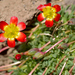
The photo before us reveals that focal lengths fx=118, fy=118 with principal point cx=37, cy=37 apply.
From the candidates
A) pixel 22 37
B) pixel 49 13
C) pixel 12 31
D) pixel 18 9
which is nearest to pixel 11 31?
pixel 12 31

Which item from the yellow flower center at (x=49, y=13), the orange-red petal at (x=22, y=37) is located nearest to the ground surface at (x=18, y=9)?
the yellow flower center at (x=49, y=13)

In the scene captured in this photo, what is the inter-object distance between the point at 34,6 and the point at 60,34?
86 centimetres

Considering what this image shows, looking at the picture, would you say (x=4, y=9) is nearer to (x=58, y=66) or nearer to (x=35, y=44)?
(x=35, y=44)

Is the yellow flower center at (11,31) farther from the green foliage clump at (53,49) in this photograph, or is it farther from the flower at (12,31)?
the green foliage clump at (53,49)

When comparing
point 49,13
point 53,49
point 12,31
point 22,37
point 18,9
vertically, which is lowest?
point 53,49

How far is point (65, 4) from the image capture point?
294 cm

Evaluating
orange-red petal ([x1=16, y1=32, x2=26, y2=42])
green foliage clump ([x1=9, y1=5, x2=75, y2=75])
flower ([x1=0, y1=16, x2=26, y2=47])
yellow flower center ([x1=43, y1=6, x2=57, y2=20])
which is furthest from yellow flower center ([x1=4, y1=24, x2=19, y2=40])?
yellow flower center ([x1=43, y1=6, x2=57, y2=20])

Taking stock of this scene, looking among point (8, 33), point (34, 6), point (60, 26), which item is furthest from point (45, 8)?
point (8, 33)

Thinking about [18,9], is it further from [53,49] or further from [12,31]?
[53,49]

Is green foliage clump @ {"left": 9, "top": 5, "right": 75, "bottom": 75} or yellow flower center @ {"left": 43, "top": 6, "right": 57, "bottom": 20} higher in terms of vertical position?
yellow flower center @ {"left": 43, "top": 6, "right": 57, "bottom": 20}

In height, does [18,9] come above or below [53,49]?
above

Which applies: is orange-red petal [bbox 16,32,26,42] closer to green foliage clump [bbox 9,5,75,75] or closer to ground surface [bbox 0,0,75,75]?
green foliage clump [bbox 9,5,75,75]

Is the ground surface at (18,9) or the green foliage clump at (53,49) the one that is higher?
the ground surface at (18,9)

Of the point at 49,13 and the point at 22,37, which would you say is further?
the point at 49,13
